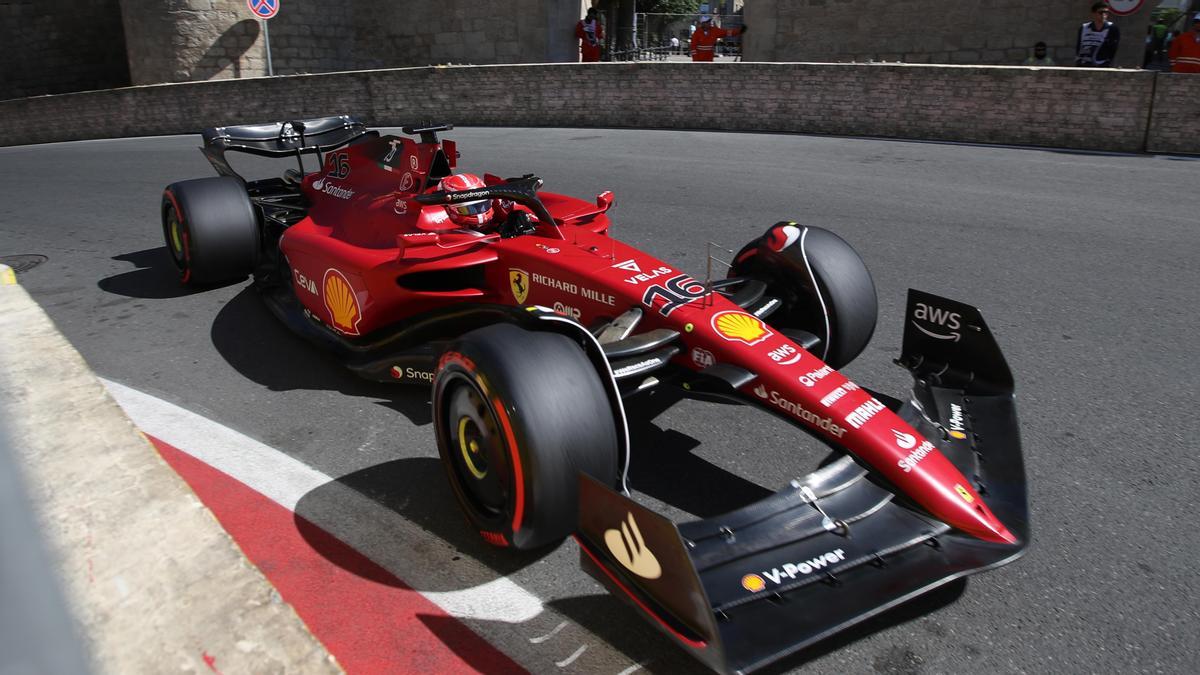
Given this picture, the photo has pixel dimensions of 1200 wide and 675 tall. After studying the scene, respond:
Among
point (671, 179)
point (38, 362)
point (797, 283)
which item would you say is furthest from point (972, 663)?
point (671, 179)

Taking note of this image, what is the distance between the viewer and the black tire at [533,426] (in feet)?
8.66

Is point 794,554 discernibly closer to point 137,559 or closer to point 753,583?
point 753,583

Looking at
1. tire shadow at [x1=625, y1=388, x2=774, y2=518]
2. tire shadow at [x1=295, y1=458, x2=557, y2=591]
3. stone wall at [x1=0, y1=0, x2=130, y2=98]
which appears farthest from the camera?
stone wall at [x1=0, y1=0, x2=130, y2=98]

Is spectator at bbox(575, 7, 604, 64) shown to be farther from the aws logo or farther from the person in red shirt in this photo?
the aws logo

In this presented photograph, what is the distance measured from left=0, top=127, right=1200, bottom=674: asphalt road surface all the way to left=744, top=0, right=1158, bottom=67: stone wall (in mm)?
8839

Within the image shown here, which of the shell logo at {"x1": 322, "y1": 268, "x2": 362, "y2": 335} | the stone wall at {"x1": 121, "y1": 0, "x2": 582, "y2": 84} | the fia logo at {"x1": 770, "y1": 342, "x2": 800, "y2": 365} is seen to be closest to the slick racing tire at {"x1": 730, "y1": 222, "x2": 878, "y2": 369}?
the fia logo at {"x1": 770, "y1": 342, "x2": 800, "y2": 365}

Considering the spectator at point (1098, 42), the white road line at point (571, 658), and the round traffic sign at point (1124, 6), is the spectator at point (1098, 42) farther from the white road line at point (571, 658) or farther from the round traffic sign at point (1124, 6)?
the white road line at point (571, 658)

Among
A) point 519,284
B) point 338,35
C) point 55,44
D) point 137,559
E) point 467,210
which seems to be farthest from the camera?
point 338,35

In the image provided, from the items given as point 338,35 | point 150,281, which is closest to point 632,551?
point 150,281

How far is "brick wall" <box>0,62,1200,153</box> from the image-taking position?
1102cm

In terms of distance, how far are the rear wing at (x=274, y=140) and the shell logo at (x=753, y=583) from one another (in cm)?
500

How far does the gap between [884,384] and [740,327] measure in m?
1.28

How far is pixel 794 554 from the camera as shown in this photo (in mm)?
2514

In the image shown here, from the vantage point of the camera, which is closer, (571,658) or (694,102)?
(571,658)
